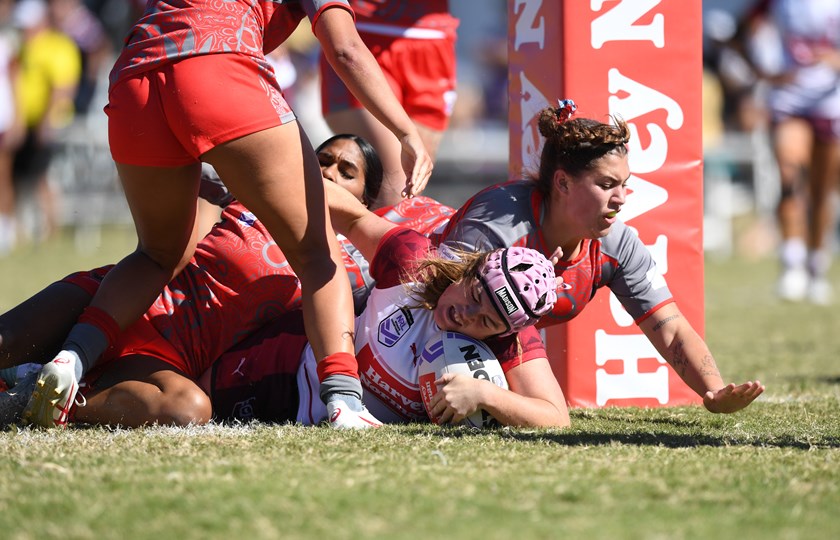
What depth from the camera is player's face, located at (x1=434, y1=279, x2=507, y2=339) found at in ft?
11.5

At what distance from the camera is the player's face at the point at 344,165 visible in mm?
4309

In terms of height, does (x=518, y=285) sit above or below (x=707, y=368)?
above

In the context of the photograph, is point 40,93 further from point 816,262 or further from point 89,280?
point 89,280

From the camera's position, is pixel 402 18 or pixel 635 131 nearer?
pixel 635 131

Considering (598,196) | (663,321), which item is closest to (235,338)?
(598,196)

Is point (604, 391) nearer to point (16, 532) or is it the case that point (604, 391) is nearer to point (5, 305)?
point (16, 532)

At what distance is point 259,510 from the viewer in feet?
8.00

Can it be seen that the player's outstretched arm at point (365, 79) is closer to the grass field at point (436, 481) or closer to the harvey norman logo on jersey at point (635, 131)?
the grass field at point (436, 481)

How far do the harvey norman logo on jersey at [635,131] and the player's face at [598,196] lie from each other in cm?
64

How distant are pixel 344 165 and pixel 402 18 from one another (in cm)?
117

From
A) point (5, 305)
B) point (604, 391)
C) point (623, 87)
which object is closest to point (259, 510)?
point (604, 391)

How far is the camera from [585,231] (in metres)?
3.73

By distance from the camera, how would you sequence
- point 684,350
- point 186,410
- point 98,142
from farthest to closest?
point 98,142, point 684,350, point 186,410

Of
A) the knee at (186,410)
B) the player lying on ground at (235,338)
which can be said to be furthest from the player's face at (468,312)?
the knee at (186,410)
